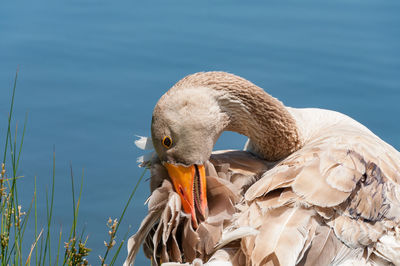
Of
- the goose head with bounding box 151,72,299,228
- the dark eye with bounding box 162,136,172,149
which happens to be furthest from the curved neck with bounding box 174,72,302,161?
the dark eye with bounding box 162,136,172,149

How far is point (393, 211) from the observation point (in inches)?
186

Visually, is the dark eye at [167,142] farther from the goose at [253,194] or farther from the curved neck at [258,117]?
the curved neck at [258,117]

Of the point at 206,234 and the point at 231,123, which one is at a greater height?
the point at 231,123

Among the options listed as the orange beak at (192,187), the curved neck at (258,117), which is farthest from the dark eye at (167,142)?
the curved neck at (258,117)

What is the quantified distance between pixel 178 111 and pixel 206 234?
878 millimetres

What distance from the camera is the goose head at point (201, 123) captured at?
4910 mm

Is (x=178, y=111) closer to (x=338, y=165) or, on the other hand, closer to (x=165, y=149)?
(x=165, y=149)

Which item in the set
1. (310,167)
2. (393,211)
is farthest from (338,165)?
(393,211)

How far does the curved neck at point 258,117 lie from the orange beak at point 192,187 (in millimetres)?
536

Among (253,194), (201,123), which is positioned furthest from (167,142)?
(253,194)

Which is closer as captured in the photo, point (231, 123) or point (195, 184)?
point (195, 184)

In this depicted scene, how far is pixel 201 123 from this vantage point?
5.04m

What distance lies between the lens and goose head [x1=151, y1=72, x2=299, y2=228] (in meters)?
4.91

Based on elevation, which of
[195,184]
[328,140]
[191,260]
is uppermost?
[328,140]
